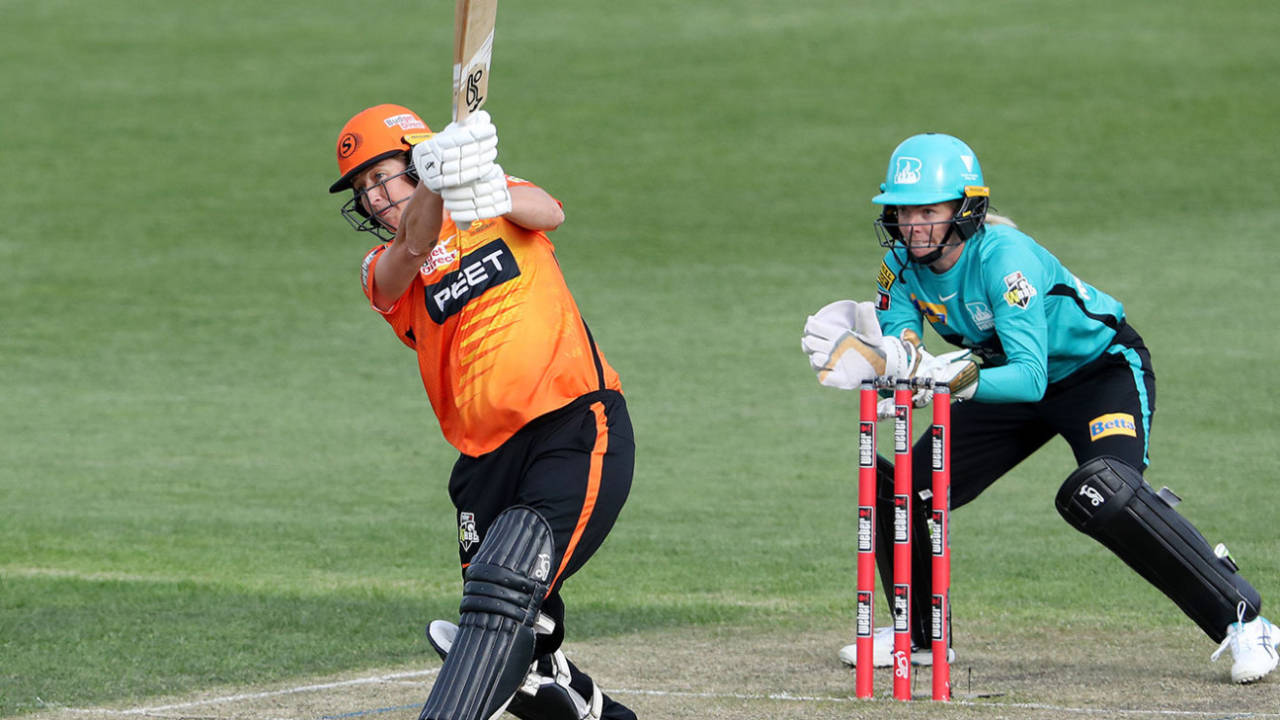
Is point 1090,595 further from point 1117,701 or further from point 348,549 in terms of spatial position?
point 348,549

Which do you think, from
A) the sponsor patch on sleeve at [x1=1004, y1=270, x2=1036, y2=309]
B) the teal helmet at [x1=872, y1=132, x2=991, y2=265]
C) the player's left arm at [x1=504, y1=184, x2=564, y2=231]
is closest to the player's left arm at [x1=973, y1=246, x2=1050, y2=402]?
the sponsor patch on sleeve at [x1=1004, y1=270, x2=1036, y2=309]

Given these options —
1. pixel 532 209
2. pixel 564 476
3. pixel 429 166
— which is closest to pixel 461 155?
pixel 429 166

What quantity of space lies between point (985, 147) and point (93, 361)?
12684 mm

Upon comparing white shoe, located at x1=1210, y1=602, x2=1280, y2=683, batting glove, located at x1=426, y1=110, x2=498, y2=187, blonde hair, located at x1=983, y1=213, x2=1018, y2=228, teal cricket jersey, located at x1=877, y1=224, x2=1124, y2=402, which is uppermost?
batting glove, located at x1=426, y1=110, x2=498, y2=187

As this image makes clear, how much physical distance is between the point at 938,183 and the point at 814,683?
174 cm

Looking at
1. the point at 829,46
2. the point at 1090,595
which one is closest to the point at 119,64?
the point at 829,46

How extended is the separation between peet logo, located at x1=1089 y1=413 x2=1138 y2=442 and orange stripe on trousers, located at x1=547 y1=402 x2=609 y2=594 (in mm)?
2159

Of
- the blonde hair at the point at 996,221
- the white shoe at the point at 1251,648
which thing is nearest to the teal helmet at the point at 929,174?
the blonde hair at the point at 996,221

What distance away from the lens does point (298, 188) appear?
22234 millimetres

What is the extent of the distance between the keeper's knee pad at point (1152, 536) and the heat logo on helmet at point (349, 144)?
2570mm

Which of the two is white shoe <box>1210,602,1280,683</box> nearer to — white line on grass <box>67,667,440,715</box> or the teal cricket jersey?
the teal cricket jersey

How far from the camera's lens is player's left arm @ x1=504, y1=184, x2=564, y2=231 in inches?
182

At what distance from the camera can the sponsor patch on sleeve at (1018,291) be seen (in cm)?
572

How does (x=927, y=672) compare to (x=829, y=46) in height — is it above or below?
below
